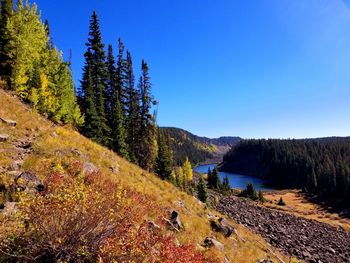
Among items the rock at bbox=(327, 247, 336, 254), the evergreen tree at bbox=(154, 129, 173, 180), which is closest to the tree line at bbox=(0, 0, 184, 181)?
the evergreen tree at bbox=(154, 129, 173, 180)

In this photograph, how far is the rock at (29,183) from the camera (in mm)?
9273

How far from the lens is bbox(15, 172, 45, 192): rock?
927cm

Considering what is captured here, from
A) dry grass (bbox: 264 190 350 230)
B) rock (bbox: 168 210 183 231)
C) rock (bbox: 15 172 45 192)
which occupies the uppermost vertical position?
rock (bbox: 15 172 45 192)

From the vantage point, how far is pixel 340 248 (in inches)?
1868

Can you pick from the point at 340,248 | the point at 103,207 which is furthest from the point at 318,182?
the point at 103,207

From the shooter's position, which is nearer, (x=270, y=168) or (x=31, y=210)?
(x=31, y=210)

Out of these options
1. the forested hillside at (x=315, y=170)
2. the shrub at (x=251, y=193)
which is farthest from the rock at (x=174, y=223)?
the forested hillside at (x=315, y=170)

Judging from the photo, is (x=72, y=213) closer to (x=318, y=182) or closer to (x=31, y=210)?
(x=31, y=210)

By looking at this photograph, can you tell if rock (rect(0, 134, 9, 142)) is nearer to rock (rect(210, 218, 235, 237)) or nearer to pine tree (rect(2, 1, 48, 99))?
rock (rect(210, 218, 235, 237))

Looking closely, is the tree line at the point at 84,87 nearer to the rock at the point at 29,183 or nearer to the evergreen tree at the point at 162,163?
the evergreen tree at the point at 162,163

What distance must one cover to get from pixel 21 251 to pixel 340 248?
177 ft

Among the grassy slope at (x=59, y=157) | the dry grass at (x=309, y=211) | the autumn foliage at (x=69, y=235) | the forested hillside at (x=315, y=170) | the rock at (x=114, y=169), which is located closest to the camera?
the autumn foliage at (x=69, y=235)

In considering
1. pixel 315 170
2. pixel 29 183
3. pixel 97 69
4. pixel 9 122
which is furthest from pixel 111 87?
pixel 315 170

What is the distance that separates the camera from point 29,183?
954 cm
